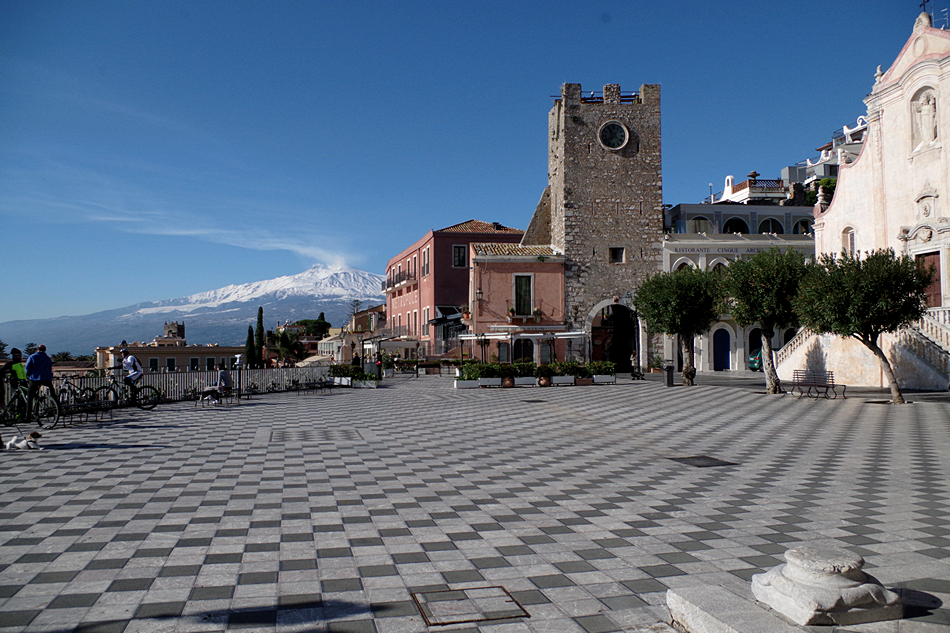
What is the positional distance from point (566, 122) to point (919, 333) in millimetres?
21102

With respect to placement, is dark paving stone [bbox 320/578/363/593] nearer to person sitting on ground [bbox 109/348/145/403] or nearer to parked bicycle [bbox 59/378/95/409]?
parked bicycle [bbox 59/378/95/409]

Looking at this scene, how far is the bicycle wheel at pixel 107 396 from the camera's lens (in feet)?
52.6

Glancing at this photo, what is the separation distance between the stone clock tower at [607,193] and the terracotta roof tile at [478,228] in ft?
38.5

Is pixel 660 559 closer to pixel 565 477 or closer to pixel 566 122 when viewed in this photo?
pixel 565 477

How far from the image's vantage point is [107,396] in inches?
668

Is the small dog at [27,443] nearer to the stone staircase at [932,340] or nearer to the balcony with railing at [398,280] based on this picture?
the stone staircase at [932,340]

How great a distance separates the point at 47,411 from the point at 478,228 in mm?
36690

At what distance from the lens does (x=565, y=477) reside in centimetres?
889

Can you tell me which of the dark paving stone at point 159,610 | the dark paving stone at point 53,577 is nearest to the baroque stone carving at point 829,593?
the dark paving stone at point 159,610

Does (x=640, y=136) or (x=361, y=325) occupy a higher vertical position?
(x=640, y=136)

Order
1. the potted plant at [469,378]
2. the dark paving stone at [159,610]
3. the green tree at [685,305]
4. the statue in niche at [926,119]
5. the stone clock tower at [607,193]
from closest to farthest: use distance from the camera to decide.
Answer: the dark paving stone at [159,610], the statue in niche at [926,119], the potted plant at [469,378], the green tree at [685,305], the stone clock tower at [607,193]

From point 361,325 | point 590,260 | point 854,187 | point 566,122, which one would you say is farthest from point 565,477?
point 361,325

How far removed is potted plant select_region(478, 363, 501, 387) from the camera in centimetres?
2698

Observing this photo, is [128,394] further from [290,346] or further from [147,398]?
[290,346]
